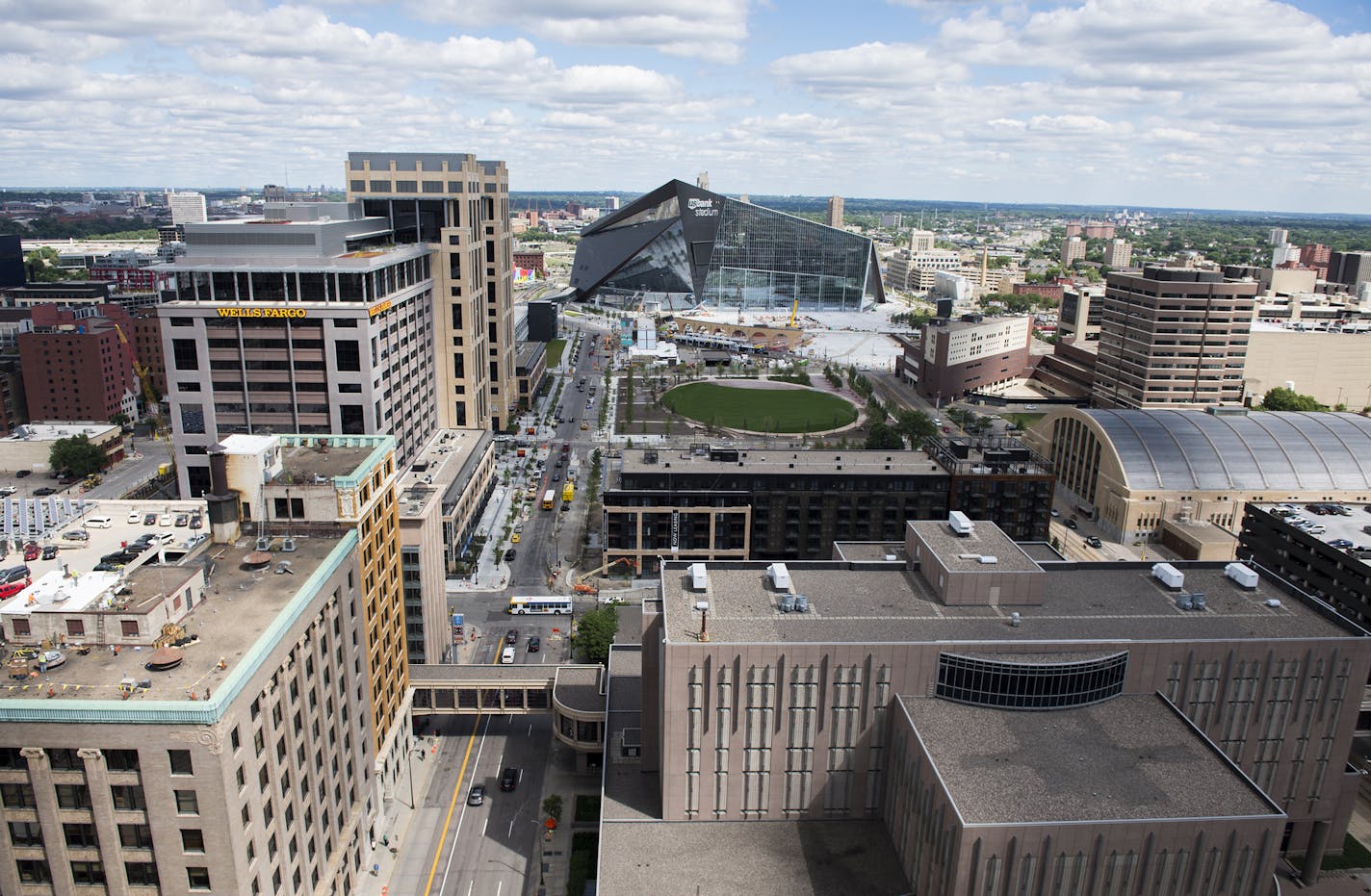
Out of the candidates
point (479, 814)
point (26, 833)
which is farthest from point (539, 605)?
point (26, 833)

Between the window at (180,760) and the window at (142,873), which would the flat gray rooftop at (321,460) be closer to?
the window at (180,760)

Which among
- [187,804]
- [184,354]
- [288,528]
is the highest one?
[184,354]

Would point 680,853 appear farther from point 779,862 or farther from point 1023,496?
point 1023,496

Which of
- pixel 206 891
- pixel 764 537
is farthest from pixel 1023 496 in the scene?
pixel 206 891

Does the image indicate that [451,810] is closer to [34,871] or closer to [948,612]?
[34,871]

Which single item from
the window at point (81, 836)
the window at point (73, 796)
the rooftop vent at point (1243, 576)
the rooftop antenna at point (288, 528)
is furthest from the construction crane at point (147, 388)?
the rooftop vent at point (1243, 576)

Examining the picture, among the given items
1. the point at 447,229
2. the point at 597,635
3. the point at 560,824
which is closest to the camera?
the point at 560,824
